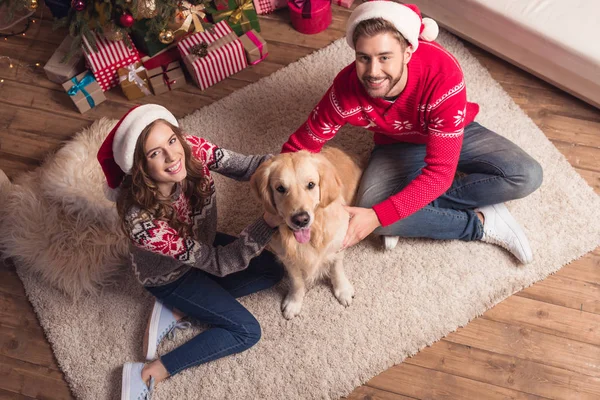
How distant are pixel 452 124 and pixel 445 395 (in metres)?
1.14

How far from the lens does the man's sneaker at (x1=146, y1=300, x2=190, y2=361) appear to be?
232cm

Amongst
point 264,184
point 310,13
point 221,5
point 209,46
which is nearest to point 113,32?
point 209,46

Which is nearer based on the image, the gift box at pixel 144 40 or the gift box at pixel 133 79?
the gift box at pixel 144 40

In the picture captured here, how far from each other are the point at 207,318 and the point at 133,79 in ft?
4.68

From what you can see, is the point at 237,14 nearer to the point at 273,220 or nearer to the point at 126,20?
the point at 126,20

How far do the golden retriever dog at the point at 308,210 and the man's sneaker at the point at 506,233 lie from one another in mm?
633

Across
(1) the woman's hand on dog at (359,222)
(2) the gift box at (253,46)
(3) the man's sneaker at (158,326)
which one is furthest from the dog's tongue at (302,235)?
(2) the gift box at (253,46)

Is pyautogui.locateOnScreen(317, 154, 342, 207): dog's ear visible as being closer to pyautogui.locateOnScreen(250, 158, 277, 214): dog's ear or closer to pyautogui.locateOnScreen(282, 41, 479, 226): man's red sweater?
pyautogui.locateOnScreen(250, 158, 277, 214): dog's ear

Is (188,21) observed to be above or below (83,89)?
above

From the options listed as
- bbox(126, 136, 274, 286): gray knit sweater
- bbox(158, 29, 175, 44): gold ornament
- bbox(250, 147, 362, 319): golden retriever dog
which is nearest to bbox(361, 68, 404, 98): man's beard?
bbox(250, 147, 362, 319): golden retriever dog

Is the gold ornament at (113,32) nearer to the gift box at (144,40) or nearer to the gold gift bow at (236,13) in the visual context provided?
the gift box at (144,40)

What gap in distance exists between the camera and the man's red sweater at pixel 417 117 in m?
1.95

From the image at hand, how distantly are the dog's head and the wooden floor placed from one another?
950mm

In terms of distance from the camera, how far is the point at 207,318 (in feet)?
7.47
